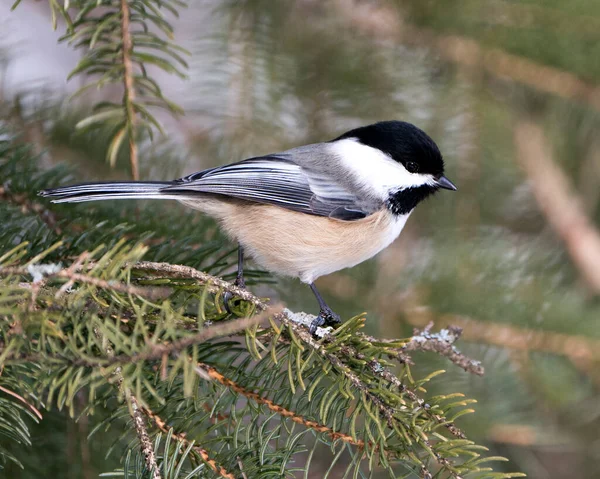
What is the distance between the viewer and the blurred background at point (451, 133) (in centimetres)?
127

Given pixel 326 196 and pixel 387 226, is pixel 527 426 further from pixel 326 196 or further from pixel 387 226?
pixel 326 196

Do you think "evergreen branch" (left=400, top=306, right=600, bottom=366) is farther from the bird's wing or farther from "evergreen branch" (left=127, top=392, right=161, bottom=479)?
"evergreen branch" (left=127, top=392, right=161, bottom=479)

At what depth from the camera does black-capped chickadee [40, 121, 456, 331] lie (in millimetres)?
1200

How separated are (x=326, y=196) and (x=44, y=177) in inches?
22.0

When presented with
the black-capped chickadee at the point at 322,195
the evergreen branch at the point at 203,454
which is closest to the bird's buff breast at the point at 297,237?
the black-capped chickadee at the point at 322,195

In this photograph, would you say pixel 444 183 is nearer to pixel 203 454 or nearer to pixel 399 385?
pixel 399 385

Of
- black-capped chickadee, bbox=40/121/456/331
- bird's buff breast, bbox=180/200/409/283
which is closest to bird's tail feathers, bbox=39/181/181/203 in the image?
black-capped chickadee, bbox=40/121/456/331

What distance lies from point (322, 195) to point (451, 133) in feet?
1.20

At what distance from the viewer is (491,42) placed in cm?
135

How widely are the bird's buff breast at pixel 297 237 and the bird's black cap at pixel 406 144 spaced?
155 millimetres

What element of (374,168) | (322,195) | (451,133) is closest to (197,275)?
(322,195)

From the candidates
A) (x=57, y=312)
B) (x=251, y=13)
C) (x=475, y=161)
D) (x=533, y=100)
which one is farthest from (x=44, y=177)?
(x=533, y=100)

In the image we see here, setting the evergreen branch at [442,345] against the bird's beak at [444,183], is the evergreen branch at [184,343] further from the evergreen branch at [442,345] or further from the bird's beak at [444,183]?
the bird's beak at [444,183]

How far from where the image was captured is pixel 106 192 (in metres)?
0.97
